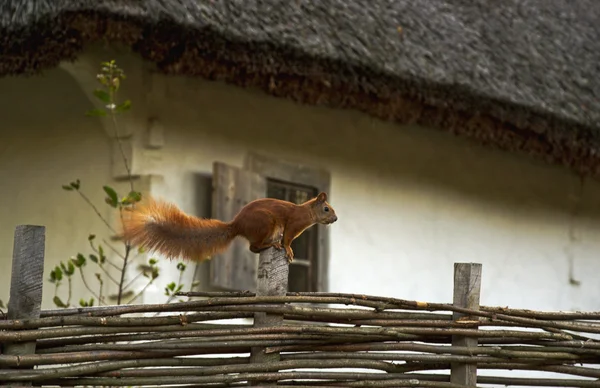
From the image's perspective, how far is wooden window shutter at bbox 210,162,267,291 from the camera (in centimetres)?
560

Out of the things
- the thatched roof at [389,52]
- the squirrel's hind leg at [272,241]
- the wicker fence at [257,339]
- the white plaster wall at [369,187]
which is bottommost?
the wicker fence at [257,339]

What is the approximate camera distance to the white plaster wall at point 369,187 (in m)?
5.71

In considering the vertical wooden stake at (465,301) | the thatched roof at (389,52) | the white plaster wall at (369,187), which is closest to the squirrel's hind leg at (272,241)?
the vertical wooden stake at (465,301)

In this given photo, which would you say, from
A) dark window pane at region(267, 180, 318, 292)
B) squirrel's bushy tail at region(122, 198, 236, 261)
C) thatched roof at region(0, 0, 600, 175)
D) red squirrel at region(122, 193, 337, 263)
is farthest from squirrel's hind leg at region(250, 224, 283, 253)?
dark window pane at region(267, 180, 318, 292)

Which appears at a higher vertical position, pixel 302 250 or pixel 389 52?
pixel 389 52

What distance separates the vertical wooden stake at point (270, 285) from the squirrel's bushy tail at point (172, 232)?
0.70 feet

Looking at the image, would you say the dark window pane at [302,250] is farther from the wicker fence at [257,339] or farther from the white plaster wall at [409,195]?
the wicker fence at [257,339]

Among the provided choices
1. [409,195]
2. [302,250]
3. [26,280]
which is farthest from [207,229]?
[409,195]

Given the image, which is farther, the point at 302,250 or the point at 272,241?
the point at 302,250

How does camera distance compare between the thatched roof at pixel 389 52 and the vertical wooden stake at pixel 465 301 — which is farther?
the thatched roof at pixel 389 52

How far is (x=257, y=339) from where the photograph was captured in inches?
118

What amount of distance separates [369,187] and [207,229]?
3.50 metres

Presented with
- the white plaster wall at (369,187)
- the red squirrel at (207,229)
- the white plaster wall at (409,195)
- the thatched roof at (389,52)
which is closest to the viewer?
the red squirrel at (207,229)

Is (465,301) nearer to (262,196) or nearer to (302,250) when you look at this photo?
(262,196)
